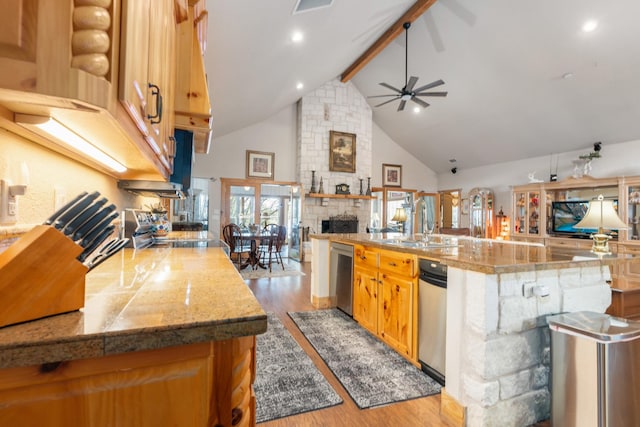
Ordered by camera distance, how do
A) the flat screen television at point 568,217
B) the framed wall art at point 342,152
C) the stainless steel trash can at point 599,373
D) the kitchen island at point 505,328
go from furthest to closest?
the framed wall art at point 342,152, the flat screen television at point 568,217, the kitchen island at point 505,328, the stainless steel trash can at point 599,373

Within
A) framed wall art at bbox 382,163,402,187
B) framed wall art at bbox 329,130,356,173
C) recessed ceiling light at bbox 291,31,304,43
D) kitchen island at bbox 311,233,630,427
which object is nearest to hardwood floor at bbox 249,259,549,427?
kitchen island at bbox 311,233,630,427

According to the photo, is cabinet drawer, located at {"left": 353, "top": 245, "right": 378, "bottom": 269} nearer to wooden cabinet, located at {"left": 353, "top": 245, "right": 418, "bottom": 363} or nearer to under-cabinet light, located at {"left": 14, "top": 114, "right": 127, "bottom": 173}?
wooden cabinet, located at {"left": 353, "top": 245, "right": 418, "bottom": 363}

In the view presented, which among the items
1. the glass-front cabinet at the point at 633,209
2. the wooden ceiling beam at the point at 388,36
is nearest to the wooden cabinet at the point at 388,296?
the wooden ceiling beam at the point at 388,36

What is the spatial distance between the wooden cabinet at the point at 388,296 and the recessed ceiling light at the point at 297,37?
2.76 m

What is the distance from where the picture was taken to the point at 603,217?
2291 mm

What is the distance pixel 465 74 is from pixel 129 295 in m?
6.58

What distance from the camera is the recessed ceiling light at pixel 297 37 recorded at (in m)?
3.72

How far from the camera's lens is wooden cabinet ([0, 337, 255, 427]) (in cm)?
51

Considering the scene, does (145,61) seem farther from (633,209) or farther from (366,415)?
(633,209)

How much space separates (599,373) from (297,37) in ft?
13.8

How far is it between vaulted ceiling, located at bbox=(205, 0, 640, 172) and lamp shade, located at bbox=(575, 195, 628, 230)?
316 cm

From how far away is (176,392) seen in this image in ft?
1.96

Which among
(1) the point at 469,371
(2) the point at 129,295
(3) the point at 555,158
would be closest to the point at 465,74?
(3) the point at 555,158

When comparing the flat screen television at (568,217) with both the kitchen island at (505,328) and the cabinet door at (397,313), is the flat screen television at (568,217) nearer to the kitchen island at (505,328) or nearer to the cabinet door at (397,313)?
the kitchen island at (505,328)
